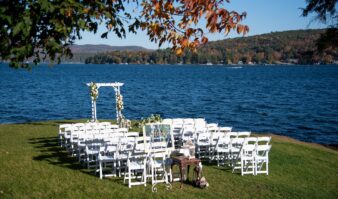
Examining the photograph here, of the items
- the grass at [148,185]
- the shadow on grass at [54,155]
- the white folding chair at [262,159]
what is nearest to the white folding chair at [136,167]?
the grass at [148,185]

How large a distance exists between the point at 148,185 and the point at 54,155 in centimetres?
500

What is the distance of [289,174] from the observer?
13.4 meters

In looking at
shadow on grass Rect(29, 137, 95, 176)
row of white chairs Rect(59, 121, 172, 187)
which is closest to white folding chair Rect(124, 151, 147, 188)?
row of white chairs Rect(59, 121, 172, 187)

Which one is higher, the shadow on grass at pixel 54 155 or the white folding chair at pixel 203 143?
the white folding chair at pixel 203 143

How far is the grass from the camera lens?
1055cm

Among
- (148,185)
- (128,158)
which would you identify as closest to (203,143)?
(148,185)

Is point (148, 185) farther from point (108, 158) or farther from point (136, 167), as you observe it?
point (108, 158)

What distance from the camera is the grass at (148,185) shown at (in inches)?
415

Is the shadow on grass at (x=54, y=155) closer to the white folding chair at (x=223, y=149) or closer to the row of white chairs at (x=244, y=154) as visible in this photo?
the white folding chair at (x=223, y=149)

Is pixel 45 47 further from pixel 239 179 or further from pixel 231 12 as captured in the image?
pixel 239 179

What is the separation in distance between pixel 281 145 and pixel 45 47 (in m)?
13.3

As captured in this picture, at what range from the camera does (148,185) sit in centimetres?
1130

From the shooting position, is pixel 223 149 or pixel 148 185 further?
pixel 223 149

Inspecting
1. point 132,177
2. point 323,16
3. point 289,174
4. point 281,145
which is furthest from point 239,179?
point 323,16
